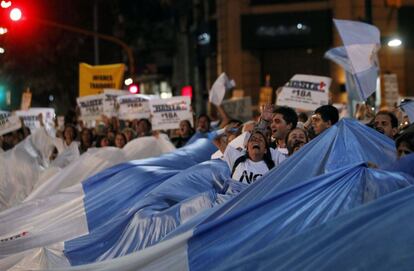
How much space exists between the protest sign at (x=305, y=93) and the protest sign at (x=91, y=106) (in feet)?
17.3

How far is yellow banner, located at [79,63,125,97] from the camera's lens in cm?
2016

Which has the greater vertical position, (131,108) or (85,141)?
(131,108)

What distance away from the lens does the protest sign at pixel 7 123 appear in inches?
611

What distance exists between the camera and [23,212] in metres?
10.1

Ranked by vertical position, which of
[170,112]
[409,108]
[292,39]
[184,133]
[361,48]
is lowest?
[184,133]

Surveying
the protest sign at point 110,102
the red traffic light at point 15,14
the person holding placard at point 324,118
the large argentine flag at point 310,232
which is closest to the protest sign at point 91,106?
the protest sign at point 110,102

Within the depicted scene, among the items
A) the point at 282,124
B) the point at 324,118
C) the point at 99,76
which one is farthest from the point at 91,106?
the point at 324,118

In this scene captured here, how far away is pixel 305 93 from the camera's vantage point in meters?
13.6

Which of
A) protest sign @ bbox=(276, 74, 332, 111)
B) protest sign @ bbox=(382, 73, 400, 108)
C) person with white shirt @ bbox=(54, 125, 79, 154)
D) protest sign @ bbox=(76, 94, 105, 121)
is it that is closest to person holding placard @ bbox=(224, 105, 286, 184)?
protest sign @ bbox=(276, 74, 332, 111)

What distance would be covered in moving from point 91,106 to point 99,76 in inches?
92.6

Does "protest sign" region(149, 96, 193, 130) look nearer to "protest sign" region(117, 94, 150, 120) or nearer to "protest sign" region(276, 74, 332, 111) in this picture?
"protest sign" region(117, 94, 150, 120)

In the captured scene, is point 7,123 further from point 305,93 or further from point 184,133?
point 305,93

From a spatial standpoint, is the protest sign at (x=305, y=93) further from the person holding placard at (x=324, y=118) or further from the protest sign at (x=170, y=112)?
the person holding placard at (x=324, y=118)

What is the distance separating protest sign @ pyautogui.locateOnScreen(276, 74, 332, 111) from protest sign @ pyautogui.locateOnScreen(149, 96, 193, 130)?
3.06 m
